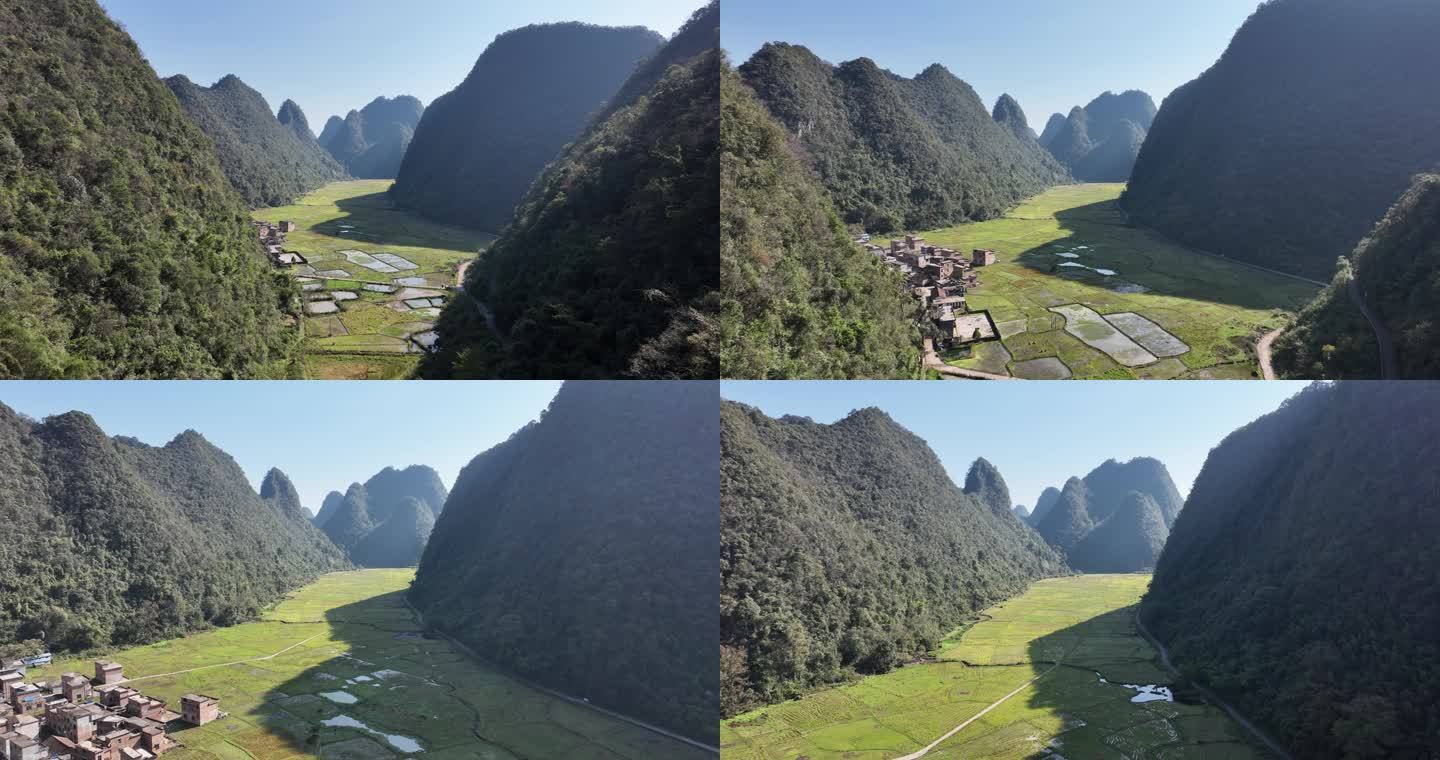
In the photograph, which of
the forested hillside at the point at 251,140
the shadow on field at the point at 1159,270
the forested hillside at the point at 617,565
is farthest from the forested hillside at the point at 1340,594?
the forested hillside at the point at 251,140

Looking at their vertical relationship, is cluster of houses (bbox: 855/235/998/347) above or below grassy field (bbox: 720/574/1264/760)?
above

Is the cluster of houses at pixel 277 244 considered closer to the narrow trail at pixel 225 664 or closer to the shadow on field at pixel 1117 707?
the narrow trail at pixel 225 664

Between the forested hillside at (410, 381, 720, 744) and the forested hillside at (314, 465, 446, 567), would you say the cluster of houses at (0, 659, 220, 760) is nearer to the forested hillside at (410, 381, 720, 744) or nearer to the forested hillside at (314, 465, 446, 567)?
the forested hillside at (410, 381, 720, 744)

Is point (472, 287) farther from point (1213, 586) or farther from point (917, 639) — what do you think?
point (1213, 586)

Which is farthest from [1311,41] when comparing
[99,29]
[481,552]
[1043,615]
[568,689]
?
[481,552]

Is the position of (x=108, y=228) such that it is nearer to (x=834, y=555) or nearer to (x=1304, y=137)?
(x=834, y=555)

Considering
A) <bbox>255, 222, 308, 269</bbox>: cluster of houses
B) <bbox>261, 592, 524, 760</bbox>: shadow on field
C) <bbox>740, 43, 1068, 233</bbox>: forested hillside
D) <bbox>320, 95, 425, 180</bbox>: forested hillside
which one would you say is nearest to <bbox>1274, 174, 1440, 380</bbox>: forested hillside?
<bbox>255, 222, 308, 269</bbox>: cluster of houses

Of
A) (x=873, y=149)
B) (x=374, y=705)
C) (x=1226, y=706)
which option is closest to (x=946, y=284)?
(x=1226, y=706)
